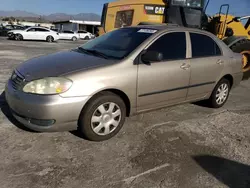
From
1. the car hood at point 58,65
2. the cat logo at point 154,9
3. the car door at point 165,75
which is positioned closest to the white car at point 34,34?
the cat logo at point 154,9

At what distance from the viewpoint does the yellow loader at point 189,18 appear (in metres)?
7.49

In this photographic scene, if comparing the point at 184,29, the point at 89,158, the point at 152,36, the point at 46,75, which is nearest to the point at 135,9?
the point at 184,29

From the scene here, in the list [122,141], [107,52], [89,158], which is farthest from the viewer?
[107,52]

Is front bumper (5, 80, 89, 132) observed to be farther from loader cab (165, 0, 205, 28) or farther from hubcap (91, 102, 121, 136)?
loader cab (165, 0, 205, 28)

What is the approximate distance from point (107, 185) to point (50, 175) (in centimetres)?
63

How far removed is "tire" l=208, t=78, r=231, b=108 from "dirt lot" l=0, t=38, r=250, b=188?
0.76 metres

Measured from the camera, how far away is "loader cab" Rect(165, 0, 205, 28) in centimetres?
751

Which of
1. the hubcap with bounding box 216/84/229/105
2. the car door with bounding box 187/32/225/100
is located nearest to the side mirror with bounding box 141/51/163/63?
the car door with bounding box 187/32/225/100

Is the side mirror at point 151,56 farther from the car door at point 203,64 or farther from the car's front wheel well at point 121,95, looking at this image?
the car door at point 203,64

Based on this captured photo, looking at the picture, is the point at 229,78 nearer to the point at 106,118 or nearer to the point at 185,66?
the point at 185,66

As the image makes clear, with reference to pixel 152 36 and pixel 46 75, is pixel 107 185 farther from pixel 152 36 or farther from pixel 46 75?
pixel 152 36

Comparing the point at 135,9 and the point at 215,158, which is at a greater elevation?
the point at 135,9

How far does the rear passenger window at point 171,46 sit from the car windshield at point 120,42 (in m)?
0.19

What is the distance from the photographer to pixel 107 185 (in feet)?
8.45
